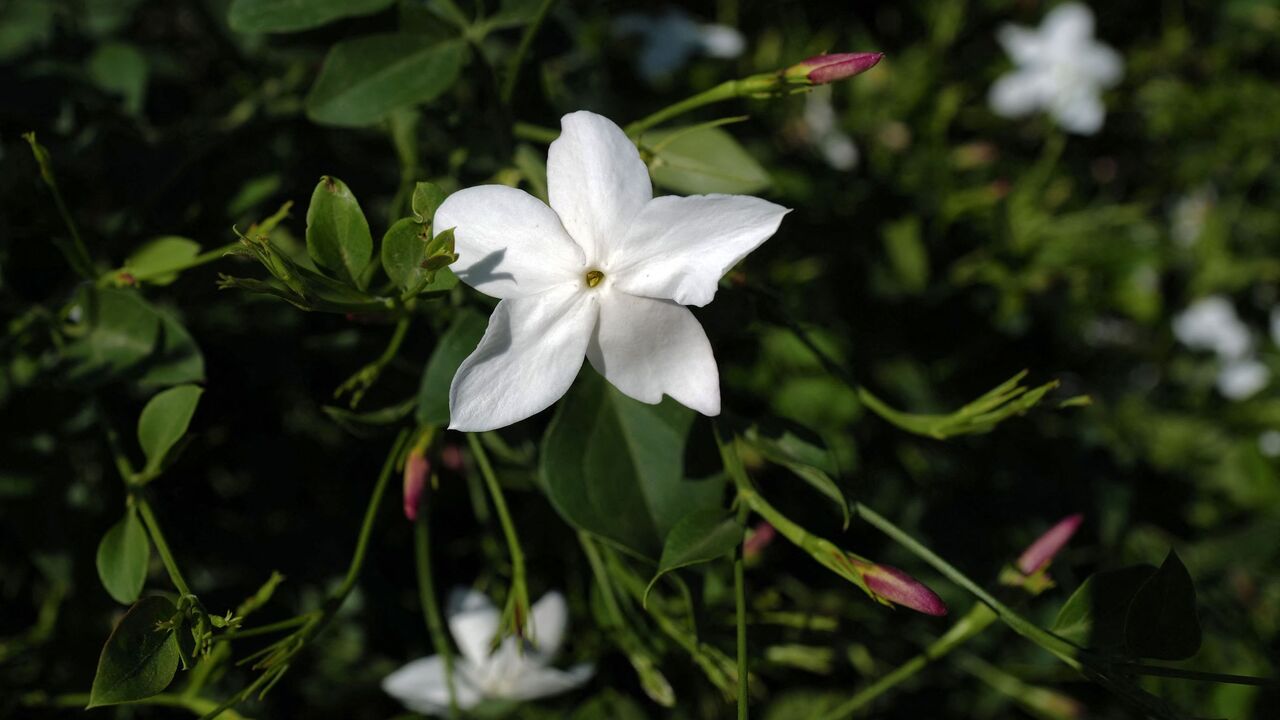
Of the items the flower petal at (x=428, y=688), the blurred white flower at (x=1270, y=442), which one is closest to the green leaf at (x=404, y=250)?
the flower petal at (x=428, y=688)

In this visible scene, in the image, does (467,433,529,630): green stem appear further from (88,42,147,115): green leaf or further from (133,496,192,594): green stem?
(88,42,147,115): green leaf

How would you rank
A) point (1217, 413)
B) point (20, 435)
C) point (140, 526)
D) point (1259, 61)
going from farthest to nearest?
point (1259, 61) < point (1217, 413) < point (20, 435) < point (140, 526)

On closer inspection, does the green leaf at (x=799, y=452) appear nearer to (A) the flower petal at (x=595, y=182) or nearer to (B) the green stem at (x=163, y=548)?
(A) the flower petal at (x=595, y=182)

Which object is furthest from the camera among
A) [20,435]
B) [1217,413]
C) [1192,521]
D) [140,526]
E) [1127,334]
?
[1127,334]

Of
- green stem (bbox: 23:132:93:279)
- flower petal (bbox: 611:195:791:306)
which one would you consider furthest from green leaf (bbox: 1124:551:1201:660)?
green stem (bbox: 23:132:93:279)

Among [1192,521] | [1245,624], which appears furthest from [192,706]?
[1192,521]

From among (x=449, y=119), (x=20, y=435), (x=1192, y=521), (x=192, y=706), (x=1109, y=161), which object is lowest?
(x=1192, y=521)

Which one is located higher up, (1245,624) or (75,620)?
(75,620)

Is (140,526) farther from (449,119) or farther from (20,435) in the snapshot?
(449,119)
